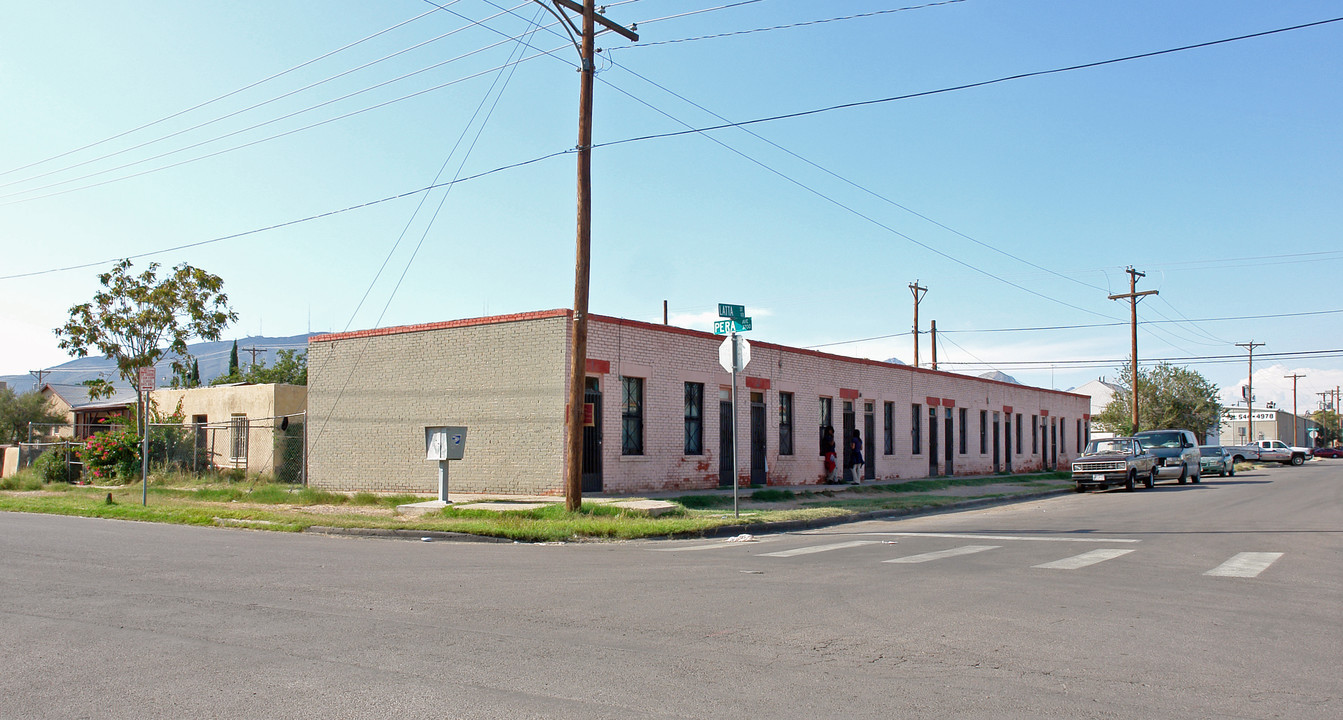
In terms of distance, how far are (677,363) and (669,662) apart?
16.9m

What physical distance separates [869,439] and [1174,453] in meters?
11.8

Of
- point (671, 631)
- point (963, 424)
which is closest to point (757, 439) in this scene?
point (963, 424)

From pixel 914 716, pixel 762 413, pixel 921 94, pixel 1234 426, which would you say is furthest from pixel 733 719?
pixel 1234 426

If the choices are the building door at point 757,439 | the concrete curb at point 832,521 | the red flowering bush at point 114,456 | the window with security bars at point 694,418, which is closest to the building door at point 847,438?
the building door at point 757,439

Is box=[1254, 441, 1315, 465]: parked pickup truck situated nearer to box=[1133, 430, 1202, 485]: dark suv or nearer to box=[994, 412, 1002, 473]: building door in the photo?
box=[994, 412, 1002, 473]: building door

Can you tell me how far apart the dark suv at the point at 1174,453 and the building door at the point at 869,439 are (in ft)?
32.0

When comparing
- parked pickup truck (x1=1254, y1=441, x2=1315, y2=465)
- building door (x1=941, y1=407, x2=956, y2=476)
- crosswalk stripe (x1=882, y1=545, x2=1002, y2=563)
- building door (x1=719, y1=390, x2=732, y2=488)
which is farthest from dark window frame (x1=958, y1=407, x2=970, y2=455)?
parked pickup truck (x1=1254, y1=441, x2=1315, y2=465)

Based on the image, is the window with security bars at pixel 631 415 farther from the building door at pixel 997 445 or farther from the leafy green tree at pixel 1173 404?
the leafy green tree at pixel 1173 404

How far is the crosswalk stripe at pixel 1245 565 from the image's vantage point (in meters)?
10.3

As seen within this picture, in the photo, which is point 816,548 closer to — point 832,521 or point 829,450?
point 832,521

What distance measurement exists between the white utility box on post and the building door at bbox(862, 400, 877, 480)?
51.9 feet

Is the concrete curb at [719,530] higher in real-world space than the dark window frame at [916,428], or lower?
A: lower

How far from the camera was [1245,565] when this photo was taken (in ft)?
36.2

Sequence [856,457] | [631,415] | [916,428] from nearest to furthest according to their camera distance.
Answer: [631,415]
[856,457]
[916,428]
